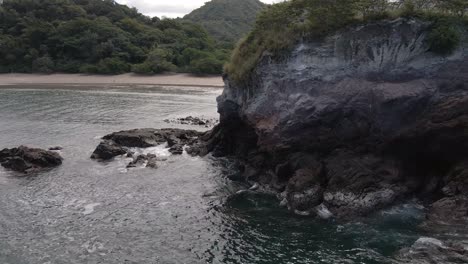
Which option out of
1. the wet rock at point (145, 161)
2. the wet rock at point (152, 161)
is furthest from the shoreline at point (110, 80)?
the wet rock at point (145, 161)

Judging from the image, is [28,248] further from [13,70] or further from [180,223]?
[13,70]

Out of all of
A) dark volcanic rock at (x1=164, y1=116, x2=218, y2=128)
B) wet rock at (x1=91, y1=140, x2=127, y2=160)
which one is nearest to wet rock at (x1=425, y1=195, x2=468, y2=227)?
wet rock at (x1=91, y1=140, x2=127, y2=160)

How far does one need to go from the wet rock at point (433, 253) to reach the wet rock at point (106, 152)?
24.8m

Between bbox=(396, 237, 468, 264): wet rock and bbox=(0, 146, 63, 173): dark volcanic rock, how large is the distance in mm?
26268

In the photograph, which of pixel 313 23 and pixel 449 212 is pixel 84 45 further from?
pixel 449 212

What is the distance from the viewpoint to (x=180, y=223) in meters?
23.5

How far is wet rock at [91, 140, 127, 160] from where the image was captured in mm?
36594

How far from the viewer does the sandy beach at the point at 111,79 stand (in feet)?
304

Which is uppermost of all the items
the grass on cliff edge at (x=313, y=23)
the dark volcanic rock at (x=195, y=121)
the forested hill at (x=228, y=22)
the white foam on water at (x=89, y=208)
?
the forested hill at (x=228, y=22)

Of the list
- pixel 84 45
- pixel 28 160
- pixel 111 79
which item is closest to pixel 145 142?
pixel 28 160

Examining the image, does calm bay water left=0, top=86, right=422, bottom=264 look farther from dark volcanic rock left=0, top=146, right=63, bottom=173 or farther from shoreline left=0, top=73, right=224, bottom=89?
shoreline left=0, top=73, right=224, bottom=89

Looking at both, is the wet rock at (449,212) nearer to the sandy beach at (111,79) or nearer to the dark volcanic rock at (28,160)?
the dark volcanic rock at (28,160)

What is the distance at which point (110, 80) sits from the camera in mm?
95188

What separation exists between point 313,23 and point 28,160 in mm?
23203
